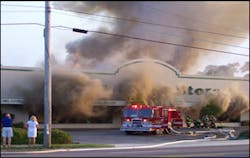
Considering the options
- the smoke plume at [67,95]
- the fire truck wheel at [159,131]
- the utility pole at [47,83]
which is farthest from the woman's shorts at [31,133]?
the smoke plume at [67,95]

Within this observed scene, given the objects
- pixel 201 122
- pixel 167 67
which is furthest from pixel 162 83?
pixel 201 122

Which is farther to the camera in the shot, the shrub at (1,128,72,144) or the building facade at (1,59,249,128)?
the building facade at (1,59,249,128)

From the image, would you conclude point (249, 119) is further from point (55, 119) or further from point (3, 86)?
point (3, 86)

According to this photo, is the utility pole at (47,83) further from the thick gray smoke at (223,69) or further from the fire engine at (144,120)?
the thick gray smoke at (223,69)

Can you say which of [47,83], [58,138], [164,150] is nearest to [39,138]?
[58,138]

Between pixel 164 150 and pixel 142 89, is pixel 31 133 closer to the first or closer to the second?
pixel 164 150

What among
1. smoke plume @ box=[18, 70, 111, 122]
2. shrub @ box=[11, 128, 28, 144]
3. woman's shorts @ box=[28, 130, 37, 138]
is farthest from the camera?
smoke plume @ box=[18, 70, 111, 122]

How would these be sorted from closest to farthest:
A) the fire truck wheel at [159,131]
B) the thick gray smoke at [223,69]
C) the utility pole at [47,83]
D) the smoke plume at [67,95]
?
the utility pole at [47,83], the fire truck wheel at [159,131], the smoke plume at [67,95], the thick gray smoke at [223,69]

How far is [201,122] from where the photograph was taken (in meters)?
46.2

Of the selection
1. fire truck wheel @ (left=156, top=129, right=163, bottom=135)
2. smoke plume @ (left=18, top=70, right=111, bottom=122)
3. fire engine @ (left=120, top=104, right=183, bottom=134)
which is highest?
smoke plume @ (left=18, top=70, right=111, bottom=122)

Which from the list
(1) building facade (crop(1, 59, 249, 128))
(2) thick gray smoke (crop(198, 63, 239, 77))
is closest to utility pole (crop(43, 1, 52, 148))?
(1) building facade (crop(1, 59, 249, 128))

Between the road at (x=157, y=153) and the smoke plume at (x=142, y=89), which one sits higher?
the smoke plume at (x=142, y=89)

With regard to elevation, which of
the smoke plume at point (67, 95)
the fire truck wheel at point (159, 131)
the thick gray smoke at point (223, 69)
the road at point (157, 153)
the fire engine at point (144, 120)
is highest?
the thick gray smoke at point (223, 69)

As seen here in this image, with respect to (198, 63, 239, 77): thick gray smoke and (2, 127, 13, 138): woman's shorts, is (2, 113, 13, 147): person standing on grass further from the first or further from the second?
(198, 63, 239, 77): thick gray smoke
